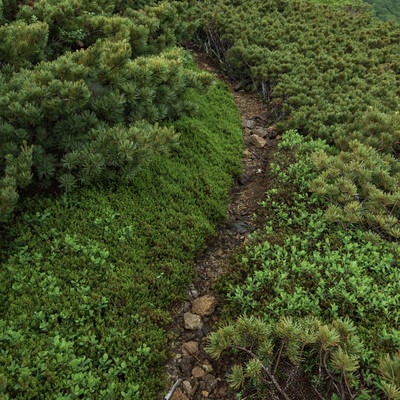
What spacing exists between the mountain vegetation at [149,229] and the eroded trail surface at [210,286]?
8.9 inches

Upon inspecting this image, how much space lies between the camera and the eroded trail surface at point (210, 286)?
4887 millimetres

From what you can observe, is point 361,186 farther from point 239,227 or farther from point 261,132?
point 261,132

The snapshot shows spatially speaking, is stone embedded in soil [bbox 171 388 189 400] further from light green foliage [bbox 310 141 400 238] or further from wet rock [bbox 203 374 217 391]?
light green foliage [bbox 310 141 400 238]

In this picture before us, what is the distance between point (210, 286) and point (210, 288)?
0.05 metres

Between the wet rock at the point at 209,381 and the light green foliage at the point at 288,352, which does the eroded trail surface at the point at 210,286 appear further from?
the light green foliage at the point at 288,352

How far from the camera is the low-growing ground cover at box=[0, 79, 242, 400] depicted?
4391 millimetres

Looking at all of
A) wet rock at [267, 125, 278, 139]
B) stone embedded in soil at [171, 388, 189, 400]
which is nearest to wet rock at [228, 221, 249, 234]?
Answer: stone embedded in soil at [171, 388, 189, 400]

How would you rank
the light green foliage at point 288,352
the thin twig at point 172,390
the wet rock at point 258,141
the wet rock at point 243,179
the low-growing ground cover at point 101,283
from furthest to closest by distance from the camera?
the wet rock at point 258,141, the wet rock at point 243,179, the thin twig at point 172,390, the low-growing ground cover at point 101,283, the light green foliage at point 288,352

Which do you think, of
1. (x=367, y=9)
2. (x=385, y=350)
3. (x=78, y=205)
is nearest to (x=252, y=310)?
(x=385, y=350)

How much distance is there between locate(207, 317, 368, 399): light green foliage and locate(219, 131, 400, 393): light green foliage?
34 mm

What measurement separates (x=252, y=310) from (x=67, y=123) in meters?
3.72

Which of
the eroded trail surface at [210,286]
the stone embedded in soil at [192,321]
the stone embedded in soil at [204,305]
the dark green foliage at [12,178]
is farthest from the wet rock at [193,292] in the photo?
the dark green foliage at [12,178]

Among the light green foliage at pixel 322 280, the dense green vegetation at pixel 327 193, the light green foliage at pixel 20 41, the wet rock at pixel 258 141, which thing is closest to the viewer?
the light green foliage at pixel 322 280

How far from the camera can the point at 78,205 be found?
6105 millimetres
